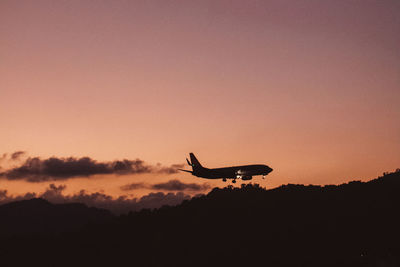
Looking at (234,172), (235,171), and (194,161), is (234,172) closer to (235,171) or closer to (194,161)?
(235,171)

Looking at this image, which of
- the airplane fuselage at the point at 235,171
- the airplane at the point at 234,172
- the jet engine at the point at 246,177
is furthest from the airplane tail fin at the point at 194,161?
the jet engine at the point at 246,177

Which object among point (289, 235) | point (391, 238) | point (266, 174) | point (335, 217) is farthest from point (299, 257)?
point (266, 174)

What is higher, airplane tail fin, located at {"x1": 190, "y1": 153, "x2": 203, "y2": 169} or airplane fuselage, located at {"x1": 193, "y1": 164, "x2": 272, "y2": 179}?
airplane tail fin, located at {"x1": 190, "y1": 153, "x2": 203, "y2": 169}

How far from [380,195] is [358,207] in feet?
35.5

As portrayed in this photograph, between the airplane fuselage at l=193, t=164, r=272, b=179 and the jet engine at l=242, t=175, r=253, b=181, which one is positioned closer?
the airplane fuselage at l=193, t=164, r=272, b=179

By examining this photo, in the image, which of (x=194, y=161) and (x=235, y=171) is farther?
(x=194, y=161)

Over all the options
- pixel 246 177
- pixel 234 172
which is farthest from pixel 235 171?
pixel 246 177

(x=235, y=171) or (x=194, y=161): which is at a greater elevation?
(x=194, y=161)

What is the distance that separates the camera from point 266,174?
5704 inches

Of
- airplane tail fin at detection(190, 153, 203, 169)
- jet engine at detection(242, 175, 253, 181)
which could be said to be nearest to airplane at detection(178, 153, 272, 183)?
jet engine at detection(242, 175, 253, 181)

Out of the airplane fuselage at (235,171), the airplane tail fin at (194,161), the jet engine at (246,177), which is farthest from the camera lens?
the airplane tail fin at (194,161)

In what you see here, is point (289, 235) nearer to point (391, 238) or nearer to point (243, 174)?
point (391, 238)

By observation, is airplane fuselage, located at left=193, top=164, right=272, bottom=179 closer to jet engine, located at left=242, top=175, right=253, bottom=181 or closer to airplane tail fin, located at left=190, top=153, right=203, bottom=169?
jet engine, located at left=242, top=175, right=253, bottom=181

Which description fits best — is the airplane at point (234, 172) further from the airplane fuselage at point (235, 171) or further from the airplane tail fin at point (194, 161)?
the airplane tail fin at point (194, 161)
